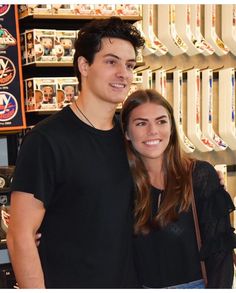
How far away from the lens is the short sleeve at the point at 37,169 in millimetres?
1993

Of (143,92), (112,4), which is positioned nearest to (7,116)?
(112,4)

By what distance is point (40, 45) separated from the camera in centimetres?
337

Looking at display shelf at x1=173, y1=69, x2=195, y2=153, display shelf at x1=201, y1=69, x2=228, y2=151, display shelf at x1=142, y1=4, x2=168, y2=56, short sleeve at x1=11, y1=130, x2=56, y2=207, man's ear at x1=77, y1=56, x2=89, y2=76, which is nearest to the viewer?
short sleeve at x1=11, y1=130, x2=56, y2=207

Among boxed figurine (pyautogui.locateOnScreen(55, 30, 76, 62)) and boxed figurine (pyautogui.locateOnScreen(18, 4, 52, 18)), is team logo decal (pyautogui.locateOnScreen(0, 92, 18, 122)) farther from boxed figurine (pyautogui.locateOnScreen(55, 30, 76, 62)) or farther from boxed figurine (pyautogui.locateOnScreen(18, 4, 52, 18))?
boxed figurine (pyautogui.locateOnScreen(18, 4, 52, 18))

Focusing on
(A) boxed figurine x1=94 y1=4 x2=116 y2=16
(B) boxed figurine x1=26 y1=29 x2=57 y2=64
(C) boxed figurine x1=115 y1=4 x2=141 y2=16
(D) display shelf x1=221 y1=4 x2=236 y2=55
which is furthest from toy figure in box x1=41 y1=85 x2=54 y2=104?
(D) display shelf x1=221 y1=4 x2=236 y2=55

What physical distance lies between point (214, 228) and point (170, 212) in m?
0.17

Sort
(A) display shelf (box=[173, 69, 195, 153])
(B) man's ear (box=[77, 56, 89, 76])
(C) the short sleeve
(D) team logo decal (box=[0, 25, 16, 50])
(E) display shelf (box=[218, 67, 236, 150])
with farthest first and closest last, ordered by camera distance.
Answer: (E) display shelf (box=[218, 67, 236, 150]), (A) display shelf (box=[173, 69, 195, 153]), (D) team logo decal (box=[0, 25, 16, 50]), (B) man's ear (box=[77, 56, 89, 76]), (C) the short sleeve

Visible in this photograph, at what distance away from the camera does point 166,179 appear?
2.25 m

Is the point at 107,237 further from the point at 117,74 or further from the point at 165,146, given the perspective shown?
the point at 117,74

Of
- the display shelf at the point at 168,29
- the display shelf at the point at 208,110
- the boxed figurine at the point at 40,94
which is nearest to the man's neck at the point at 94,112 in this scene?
the boxed figurine at the point at 40,94

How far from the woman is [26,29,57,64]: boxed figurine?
1252 mm

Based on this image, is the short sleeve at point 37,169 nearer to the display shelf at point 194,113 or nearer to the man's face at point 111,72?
the man's face at point 111,72

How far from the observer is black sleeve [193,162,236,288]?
7.00ft

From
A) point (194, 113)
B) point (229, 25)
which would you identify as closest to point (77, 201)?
point (194, 113)
